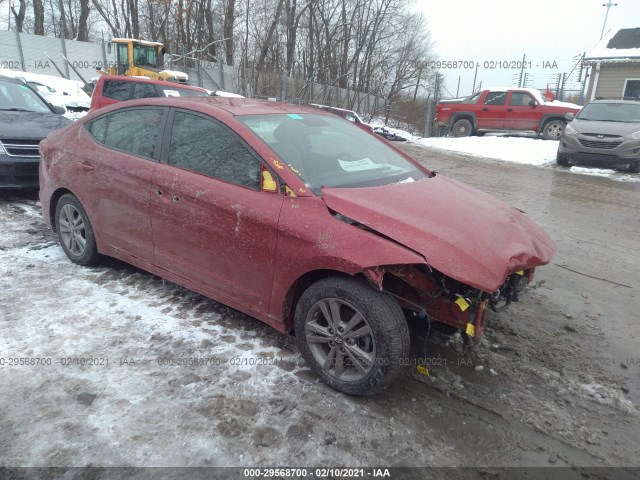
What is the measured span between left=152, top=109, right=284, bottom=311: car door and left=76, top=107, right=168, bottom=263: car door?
147 millimetres

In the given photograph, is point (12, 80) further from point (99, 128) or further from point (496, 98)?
point (496, 98)

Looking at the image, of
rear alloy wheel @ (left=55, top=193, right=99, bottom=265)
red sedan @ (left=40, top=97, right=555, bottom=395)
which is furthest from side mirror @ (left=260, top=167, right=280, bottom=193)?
rear alloy wheel @ (left=55, top=193, right=99, bottom=265)

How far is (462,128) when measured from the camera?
18.3 meters

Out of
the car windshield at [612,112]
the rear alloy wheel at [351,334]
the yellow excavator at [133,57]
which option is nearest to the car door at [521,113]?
the car windshield at [612,112]

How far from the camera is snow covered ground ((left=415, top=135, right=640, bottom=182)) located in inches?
473

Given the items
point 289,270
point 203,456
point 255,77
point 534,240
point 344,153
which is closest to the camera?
point 203,456

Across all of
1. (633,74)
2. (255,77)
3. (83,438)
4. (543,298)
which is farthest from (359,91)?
(83,438)

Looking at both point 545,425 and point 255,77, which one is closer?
point 545,425

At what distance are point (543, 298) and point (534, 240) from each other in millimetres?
1389

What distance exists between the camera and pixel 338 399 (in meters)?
2.71

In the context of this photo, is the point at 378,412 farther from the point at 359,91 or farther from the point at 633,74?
the point at 359,91

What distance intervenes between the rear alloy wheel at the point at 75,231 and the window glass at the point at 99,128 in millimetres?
613

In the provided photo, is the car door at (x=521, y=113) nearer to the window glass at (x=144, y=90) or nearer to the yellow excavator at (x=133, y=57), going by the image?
the window glass at (x=144, y=90)

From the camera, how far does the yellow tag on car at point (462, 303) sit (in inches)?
103
